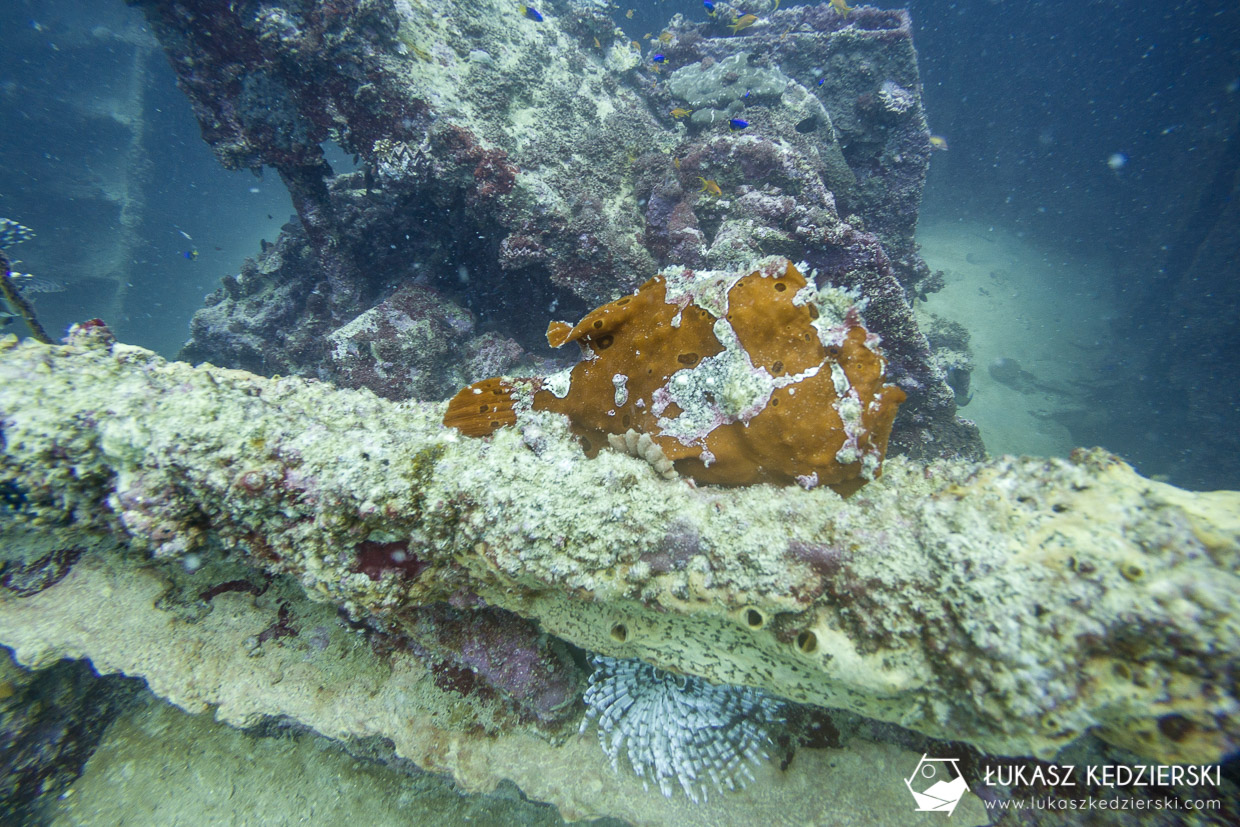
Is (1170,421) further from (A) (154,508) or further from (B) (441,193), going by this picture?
(A) (154,508)

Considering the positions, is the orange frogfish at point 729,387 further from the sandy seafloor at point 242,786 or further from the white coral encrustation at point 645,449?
the sandy seafloor at point 242,786

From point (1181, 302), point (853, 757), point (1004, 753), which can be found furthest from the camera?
point (1181, 302)

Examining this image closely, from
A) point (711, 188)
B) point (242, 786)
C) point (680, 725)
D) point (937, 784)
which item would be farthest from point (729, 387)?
point (711, 188)

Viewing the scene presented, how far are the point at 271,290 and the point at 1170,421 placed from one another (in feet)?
79.1

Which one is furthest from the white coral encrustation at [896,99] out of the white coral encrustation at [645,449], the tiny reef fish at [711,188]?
the white coral encrustation at [645,449]

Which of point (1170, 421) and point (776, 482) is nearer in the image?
point (776, 482)

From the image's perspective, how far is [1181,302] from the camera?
14188 millimetres

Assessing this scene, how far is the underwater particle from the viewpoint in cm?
231

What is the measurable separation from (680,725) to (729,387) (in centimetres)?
181

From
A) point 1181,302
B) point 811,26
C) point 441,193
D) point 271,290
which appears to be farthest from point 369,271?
point 1181,302

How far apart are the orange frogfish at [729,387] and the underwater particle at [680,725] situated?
1131 millimetres

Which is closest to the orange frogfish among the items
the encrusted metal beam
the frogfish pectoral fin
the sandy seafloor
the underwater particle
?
the frogfish pectoral fin

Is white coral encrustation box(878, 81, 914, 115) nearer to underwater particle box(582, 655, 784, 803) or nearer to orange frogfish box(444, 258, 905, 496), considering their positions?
orange frogfish box(444, 258, 905, 496)

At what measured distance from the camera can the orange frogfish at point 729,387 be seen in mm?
2287
